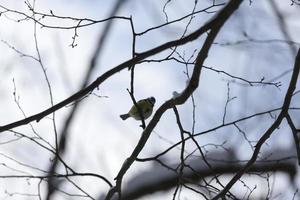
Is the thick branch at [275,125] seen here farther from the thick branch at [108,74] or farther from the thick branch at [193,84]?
the thick branch at [108,74]

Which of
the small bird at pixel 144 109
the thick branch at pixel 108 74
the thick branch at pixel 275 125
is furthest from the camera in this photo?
the small bird at pixel 144 109

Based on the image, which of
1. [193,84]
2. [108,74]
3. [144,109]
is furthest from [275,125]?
[144,109]

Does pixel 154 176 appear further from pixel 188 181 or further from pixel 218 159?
pixel 188 181

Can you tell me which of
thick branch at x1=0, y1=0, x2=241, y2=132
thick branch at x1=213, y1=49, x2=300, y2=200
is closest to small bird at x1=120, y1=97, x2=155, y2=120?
thick branch at x1=213, y1=49, x2=300, y2=200

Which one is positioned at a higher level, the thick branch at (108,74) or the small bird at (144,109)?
the small bird at (144,109)

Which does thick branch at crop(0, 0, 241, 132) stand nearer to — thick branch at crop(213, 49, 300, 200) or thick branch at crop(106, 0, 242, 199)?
thick branch at crop(106, 0, 242, 199)

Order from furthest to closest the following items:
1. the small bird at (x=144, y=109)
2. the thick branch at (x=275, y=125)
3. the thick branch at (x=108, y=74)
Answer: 1. the small bird at (x=144, y=109)
2. the thick branch at (x=275, y=125)
3. the thick branch at (x=108, y=74)

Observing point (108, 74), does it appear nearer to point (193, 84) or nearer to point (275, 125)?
point (193, 84)

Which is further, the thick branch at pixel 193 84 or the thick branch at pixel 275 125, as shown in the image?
the thick branch at pixel 275 125

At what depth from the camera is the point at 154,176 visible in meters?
3.55

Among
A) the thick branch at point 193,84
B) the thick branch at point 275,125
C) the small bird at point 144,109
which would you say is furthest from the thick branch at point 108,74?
the small bird at point 144,109

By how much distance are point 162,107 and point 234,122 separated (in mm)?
404

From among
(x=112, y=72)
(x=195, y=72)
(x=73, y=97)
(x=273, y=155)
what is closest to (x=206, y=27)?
(x=195, y=72)

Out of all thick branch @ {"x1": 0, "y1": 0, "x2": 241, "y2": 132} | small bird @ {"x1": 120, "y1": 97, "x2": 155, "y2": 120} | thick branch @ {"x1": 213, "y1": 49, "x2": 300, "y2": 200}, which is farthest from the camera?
small bird @ {"x1": 120, "y1": 97, "x2": 155, "y2": 120}
